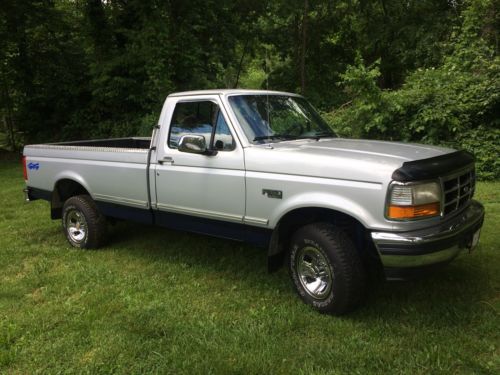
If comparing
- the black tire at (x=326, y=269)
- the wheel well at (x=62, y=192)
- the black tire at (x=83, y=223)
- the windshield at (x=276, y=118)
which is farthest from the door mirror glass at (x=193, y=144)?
the wheel well at (x=62, y=192)

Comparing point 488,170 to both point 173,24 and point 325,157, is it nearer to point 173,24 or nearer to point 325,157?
point 325,157

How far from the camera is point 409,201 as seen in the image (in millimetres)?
3436

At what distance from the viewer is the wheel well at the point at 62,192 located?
642 cm

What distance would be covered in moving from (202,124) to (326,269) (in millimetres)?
1993

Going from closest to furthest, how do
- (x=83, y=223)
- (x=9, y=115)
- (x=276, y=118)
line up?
(x=276, y=118) < (x=83, y=223) < (x=9, y=115)

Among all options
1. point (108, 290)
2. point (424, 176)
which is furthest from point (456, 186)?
point (108, 290)

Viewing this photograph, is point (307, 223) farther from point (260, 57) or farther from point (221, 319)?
point (260, 57)

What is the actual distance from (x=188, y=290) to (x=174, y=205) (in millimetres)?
912

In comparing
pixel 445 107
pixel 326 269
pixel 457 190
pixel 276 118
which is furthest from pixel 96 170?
pixel 445 107

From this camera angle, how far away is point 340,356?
340 centimetres

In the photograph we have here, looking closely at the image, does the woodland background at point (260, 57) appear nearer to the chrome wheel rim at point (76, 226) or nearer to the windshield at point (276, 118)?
the windshield at point (276, 118)

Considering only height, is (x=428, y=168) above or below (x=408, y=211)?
above

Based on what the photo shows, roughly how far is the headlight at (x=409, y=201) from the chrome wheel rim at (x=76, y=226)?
4.17 metres

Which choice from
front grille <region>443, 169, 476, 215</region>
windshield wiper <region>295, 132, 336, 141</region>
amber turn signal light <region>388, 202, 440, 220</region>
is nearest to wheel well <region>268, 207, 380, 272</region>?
amber turn signal light <region>388, 202, 440, 220</region>
